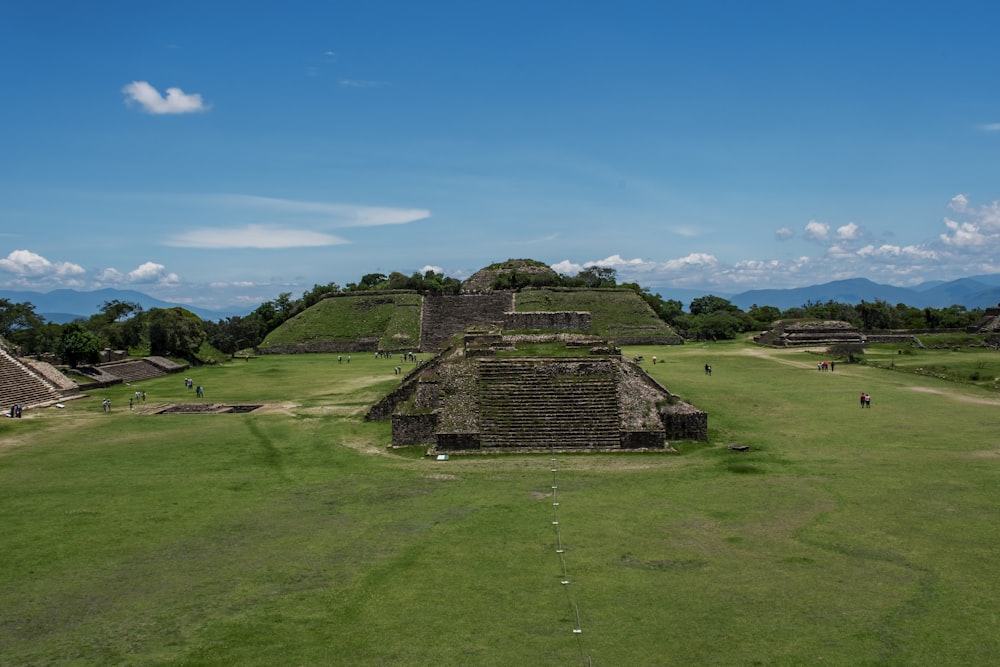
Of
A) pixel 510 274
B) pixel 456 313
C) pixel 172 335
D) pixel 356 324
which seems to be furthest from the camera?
pixel 510 274

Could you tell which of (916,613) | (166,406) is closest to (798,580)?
(916,613)

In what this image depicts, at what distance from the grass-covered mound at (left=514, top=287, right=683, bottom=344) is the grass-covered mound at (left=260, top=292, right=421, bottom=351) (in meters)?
12.8

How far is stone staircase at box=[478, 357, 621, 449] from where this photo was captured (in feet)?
74.7

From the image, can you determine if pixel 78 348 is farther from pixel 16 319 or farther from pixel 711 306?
pixel 711 306

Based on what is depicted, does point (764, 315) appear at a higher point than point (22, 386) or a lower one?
higher

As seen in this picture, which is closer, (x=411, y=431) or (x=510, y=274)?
(x=411, y=431)

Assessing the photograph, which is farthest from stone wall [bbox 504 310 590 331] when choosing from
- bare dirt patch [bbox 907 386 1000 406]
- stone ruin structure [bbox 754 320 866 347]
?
stone ruin structure [bbox 754 320 866 347]

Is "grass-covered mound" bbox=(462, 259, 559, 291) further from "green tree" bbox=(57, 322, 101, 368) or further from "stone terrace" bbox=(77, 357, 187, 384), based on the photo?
"green tree" bbox=(57, 322, 101, 368)

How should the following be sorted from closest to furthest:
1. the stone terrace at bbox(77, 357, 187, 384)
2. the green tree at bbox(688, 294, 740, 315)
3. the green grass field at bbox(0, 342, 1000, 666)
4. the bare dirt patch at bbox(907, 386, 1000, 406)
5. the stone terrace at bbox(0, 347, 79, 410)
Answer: the green grass field at bbox(0, 342, 1000, 666) → the bare dirt patch at bbox(907, 386, 1000, 406) → the stone terrace at bbox(0, 347, 79, 410) → the stone terrace at bbox(77, 357, 187, 384) → the green tree at bbox(688, 294, 740, 315)

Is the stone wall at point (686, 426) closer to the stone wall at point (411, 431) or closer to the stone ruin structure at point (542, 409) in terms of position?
the stone ruin structure at point (542, 409)

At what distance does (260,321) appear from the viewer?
8050 centimetres

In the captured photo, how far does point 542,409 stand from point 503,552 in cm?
1090

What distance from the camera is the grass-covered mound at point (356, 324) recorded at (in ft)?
224

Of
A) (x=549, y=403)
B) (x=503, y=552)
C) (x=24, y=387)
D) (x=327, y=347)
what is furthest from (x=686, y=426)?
(x=327, y=347)
